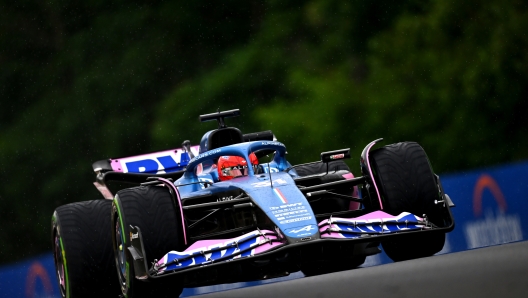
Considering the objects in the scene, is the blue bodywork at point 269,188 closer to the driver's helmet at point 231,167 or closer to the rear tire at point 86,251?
the driver's helmet at point 231,167

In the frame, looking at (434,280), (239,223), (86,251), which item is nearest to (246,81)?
(86,251)

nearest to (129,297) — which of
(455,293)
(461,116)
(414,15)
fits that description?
(455,293)

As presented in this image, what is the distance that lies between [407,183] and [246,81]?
1586 centimetres

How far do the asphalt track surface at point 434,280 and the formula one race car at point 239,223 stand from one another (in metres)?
0.27

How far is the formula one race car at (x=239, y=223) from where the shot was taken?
777cm

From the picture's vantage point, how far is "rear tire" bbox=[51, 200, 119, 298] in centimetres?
923

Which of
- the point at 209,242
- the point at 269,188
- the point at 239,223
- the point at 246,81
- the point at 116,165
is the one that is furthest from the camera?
the point at 246,81

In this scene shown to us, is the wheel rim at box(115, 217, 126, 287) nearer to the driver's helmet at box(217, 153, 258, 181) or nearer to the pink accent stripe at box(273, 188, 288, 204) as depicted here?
the pink accent stripe at box(273, 188, 288, 204)

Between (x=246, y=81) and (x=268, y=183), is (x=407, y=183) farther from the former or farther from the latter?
(x=246, y=81)

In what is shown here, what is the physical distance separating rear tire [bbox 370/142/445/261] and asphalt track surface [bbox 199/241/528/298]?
14.3 inches

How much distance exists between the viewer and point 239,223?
8859mm

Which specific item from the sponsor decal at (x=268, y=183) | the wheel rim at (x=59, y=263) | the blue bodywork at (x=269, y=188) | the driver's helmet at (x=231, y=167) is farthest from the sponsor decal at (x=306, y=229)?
the wheel rim at (x=59, y=263)

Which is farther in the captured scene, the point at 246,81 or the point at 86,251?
the point at 246,81

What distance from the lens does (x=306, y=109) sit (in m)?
23.0
